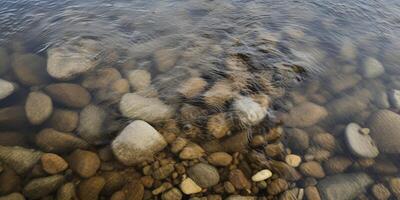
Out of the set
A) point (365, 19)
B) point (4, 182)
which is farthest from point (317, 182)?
point (365, 19)

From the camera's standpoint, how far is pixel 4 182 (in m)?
3.36

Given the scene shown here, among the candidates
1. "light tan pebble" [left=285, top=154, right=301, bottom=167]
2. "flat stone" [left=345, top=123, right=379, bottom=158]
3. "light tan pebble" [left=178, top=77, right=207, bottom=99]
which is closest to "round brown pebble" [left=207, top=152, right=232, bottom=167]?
"light tan pebble" [left=285, top=154, right=301, bottom=167]

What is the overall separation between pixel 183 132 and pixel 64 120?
1.54 metres

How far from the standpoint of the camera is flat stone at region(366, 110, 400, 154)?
4086 millimetres

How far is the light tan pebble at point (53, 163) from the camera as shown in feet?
11.5

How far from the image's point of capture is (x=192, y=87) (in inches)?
182

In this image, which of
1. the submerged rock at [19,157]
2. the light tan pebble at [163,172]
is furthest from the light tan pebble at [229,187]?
the submerged rock at [19,157]

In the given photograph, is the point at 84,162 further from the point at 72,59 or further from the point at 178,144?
the point at 72,59

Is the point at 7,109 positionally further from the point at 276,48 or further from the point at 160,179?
the point at 276,48

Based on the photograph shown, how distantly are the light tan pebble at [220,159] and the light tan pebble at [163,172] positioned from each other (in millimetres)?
462

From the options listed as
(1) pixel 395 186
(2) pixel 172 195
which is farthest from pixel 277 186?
(1) pixel 395 186

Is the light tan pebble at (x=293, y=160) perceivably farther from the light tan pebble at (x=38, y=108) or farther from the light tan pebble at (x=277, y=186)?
the light tan pebble at (x=38, y=108)

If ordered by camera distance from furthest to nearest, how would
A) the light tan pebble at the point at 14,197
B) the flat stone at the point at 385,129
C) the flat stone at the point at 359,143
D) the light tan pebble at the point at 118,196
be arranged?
1. the flat stone at the point at 385,129
2. the flat stone at the point at 359,143
3. the light tan pebble at the point at 118,196
4. the light tan pebble at the point at 14,197

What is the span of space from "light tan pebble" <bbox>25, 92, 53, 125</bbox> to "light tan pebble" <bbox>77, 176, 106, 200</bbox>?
1190mm
